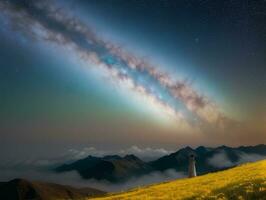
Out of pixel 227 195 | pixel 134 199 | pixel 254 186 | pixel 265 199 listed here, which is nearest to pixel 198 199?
pixel 227 195

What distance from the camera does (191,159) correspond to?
74625mm

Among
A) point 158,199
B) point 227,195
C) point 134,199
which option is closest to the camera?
point 227,195

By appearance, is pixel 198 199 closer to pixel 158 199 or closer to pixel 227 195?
pixel 227 195

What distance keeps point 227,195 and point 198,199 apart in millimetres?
1900

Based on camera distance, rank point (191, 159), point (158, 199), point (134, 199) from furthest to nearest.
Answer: point (191, 159) < point (134, 199) < point (158, 199)

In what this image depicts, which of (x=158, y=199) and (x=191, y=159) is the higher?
(x=191, y=159)

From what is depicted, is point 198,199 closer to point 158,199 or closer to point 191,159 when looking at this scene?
point 158,199

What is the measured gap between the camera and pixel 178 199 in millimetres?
30594

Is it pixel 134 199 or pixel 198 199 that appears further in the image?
pixel 134 199

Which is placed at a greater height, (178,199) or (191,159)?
(191,159)

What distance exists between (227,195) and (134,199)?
43.4 feet

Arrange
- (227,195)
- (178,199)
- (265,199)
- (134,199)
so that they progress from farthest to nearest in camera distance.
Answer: (134,199)
(178,199)
(227,195)
(265,199)

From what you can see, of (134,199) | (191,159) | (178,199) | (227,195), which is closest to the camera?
(227,195)

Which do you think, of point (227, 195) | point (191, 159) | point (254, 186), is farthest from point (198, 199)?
point (191, 159)
